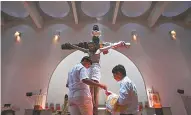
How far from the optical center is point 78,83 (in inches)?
67.9

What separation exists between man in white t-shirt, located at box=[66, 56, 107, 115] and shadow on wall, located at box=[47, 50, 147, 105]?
1.46m

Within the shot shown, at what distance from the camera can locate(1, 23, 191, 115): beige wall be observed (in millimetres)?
3213

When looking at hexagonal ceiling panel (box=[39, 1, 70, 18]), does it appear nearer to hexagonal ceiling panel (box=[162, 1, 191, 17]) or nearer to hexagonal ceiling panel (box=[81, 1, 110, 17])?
hexagonal ceiling panel (box=[81, 1, 110, 17])

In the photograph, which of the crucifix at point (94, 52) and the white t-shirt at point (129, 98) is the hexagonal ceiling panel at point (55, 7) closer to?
the crucifix at point (94, 52)

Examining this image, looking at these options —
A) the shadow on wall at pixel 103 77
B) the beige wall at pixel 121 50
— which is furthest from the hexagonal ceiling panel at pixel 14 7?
the shadow on wall at pixel 103 77

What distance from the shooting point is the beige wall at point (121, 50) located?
3213 millimetres

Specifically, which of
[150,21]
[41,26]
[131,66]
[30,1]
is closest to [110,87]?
[131,66]

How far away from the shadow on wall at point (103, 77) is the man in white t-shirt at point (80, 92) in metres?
1.46

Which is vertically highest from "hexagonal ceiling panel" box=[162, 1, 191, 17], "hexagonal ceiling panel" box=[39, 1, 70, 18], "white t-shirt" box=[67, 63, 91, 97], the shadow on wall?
"hexagonal ceiling panel" box=[39, 1, 70, 18]

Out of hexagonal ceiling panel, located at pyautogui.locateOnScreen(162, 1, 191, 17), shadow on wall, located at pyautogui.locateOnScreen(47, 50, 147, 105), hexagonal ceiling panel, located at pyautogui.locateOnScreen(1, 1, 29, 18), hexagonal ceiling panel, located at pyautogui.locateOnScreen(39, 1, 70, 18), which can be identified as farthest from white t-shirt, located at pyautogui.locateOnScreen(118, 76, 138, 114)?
hexagonal ceiling panel, located at pyautogui.locateOnScreen(1, 1, 29, 18)

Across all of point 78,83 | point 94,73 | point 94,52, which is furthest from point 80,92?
point 94,52

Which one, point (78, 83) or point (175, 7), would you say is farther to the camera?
point (175, 7)

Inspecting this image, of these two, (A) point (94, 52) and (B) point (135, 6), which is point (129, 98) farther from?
(B) point (135, 6)

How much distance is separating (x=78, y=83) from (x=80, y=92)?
0.30 feet
